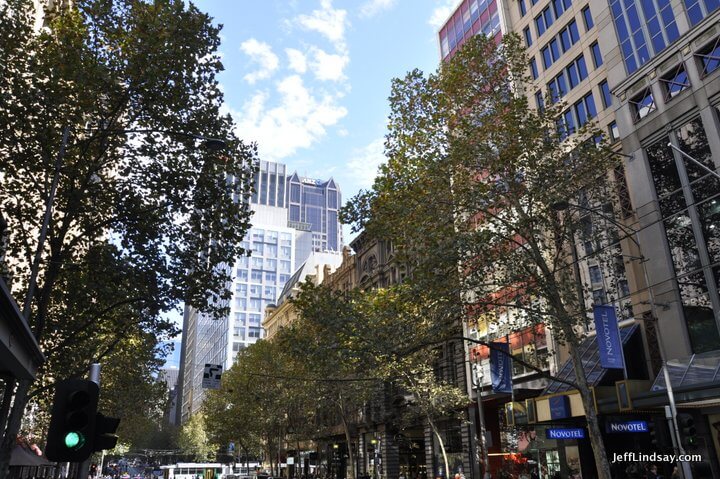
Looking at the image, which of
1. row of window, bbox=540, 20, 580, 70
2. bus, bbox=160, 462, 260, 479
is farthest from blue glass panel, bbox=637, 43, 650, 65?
bus, bbox=160, 462, 260, 479

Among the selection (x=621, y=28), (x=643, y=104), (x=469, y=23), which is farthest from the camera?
(x=469, y=23)

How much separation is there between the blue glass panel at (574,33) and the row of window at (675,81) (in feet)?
25.1

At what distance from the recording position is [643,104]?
27.0m

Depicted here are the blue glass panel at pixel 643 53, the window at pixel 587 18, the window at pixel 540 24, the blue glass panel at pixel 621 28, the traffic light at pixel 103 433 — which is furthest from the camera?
the window at pixel 540 24

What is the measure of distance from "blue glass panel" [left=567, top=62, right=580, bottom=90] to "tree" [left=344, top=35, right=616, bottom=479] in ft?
34.8

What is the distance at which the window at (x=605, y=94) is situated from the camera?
1193 inches

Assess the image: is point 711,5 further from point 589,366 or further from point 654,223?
point 589,366

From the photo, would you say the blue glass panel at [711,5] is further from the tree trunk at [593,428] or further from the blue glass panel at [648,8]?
the tree trunk at [593,428]

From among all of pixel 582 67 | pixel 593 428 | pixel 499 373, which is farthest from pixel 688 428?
pixel 582 67

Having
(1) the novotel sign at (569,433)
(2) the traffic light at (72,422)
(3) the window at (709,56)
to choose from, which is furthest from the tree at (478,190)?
(2) the traffic light at (72,422)

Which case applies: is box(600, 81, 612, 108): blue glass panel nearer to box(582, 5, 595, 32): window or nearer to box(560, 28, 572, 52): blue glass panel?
box(582, 5, 595, 32): window

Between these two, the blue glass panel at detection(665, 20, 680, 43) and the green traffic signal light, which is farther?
the blue glass panel at detection(665, 20, 680, 43)

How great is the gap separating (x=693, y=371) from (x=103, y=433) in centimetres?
2138

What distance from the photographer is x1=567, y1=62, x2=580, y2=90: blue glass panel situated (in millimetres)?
32938
